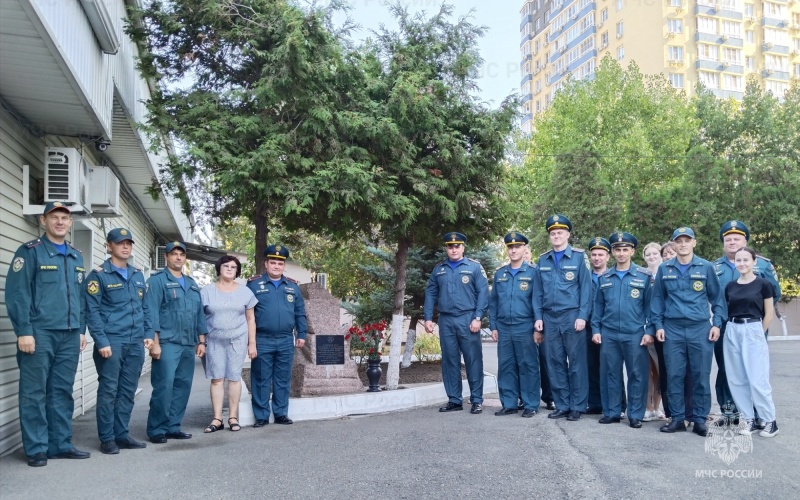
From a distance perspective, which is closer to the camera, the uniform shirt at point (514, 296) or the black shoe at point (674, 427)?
the black shoe at point (674, 427)

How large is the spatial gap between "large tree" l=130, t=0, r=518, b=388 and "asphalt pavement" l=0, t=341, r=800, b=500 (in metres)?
3.14

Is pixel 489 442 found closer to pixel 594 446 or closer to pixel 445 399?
pixel 594 446

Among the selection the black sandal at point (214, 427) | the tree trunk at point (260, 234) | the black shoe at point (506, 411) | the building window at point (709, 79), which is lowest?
the black sandal at point (214, 427)

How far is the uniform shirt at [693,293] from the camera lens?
694 centimetres

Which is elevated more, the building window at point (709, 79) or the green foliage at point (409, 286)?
the building window at point (709, 79)

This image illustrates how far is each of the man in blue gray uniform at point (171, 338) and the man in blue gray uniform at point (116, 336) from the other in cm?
25

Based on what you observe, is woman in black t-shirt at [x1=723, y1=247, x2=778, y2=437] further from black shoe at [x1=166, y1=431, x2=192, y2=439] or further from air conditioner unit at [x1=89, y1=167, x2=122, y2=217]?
air conditioner unit at [x1=89, y1=167, x2=122, y2=217]

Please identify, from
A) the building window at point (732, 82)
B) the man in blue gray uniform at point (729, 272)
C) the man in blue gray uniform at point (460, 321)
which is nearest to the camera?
the man in blue gray uniform at point (729, 272)

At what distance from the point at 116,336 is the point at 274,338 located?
74.9 inches

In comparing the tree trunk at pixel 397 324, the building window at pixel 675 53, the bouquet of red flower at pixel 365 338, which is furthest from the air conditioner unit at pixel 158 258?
the building window at pixel 675 53

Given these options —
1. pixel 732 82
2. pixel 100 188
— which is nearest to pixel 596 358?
pixel 100 188

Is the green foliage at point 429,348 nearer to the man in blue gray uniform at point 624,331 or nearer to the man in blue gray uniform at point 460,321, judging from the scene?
the man in blue gray uniform at point 460,321

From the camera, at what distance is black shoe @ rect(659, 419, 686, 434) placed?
22.8ft

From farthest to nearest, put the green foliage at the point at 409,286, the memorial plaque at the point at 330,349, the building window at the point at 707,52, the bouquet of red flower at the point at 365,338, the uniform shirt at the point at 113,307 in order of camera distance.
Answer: the building window at the point at 707,52, the green foliage at the point at 409,286, the bouquet of red flower at the point at 365,338, the memorial plaque at the point at 330,349, the uniform shirt at the point at 113,307
